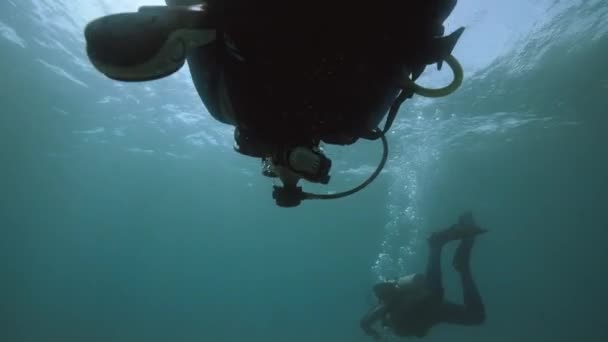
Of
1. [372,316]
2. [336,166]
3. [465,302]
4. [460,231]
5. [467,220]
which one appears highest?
[336,166]

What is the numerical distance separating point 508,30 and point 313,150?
1665 centimetres

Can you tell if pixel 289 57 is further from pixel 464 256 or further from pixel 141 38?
pixel 464 256

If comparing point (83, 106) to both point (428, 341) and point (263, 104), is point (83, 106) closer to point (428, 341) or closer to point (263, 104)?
point (263, 104)

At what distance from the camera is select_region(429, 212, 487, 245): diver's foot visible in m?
10.0

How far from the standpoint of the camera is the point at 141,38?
1.62m

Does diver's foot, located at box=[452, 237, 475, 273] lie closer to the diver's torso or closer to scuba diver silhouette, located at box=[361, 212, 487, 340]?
scuba diver silhouette, located at box=[361, 212, 487, 340]

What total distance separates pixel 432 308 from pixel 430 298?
502 mm

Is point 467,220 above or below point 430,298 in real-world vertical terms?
above

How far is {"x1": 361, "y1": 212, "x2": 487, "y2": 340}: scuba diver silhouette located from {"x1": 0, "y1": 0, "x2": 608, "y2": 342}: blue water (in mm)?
5474

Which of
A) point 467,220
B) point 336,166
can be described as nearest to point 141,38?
point 467,220

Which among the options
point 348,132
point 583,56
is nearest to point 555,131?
point 583,56

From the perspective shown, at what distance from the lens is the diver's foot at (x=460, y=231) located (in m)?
10.0

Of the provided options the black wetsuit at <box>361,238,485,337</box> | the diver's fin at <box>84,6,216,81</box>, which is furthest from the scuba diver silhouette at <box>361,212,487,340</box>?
the diver's fin at <box>84,6,216,81</box>

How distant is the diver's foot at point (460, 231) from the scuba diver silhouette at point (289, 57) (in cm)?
879
